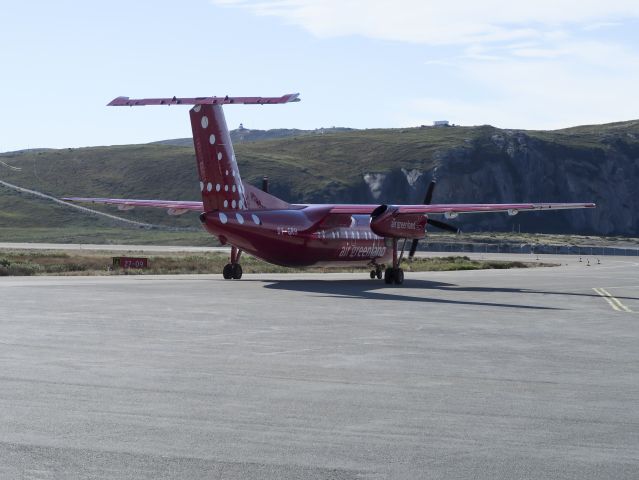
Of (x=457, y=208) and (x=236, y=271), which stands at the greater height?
(x=457, y=208)

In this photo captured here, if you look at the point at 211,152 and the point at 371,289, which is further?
the point at 371,289

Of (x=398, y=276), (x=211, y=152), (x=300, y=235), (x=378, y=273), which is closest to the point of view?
(x=211, y=152)

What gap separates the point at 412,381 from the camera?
15461 mm

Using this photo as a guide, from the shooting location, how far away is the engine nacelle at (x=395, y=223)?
44094 mm

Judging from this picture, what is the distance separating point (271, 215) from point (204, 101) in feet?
17.8

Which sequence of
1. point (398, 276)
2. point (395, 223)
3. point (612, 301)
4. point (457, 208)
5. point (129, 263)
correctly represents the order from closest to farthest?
point (612, 301)
point (457, 208)
point (398, 276)
point (395, 223)
point (129, 263)

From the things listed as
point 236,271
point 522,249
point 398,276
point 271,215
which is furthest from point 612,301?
point 522,249

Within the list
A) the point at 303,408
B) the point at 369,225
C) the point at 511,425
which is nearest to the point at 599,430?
the point at 511,425

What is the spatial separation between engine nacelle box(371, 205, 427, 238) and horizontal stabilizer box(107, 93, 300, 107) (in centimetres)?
787

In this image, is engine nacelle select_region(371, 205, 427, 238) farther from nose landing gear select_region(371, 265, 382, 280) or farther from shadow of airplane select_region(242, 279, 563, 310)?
nose landing gear select_region(371, 265, 382, 280)

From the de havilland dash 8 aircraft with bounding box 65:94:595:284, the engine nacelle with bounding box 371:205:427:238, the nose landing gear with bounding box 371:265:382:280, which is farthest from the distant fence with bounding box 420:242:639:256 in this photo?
the de havilland dash 8 aircraft with bounding box 65:94:595:284

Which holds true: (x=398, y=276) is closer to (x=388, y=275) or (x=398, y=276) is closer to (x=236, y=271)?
(x=388, y=275)

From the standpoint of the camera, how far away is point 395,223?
153ft

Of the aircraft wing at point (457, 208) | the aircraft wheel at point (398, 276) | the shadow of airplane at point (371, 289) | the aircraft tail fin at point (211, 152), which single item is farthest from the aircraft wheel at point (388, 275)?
the aircraft tail fin at point (211, 152)
